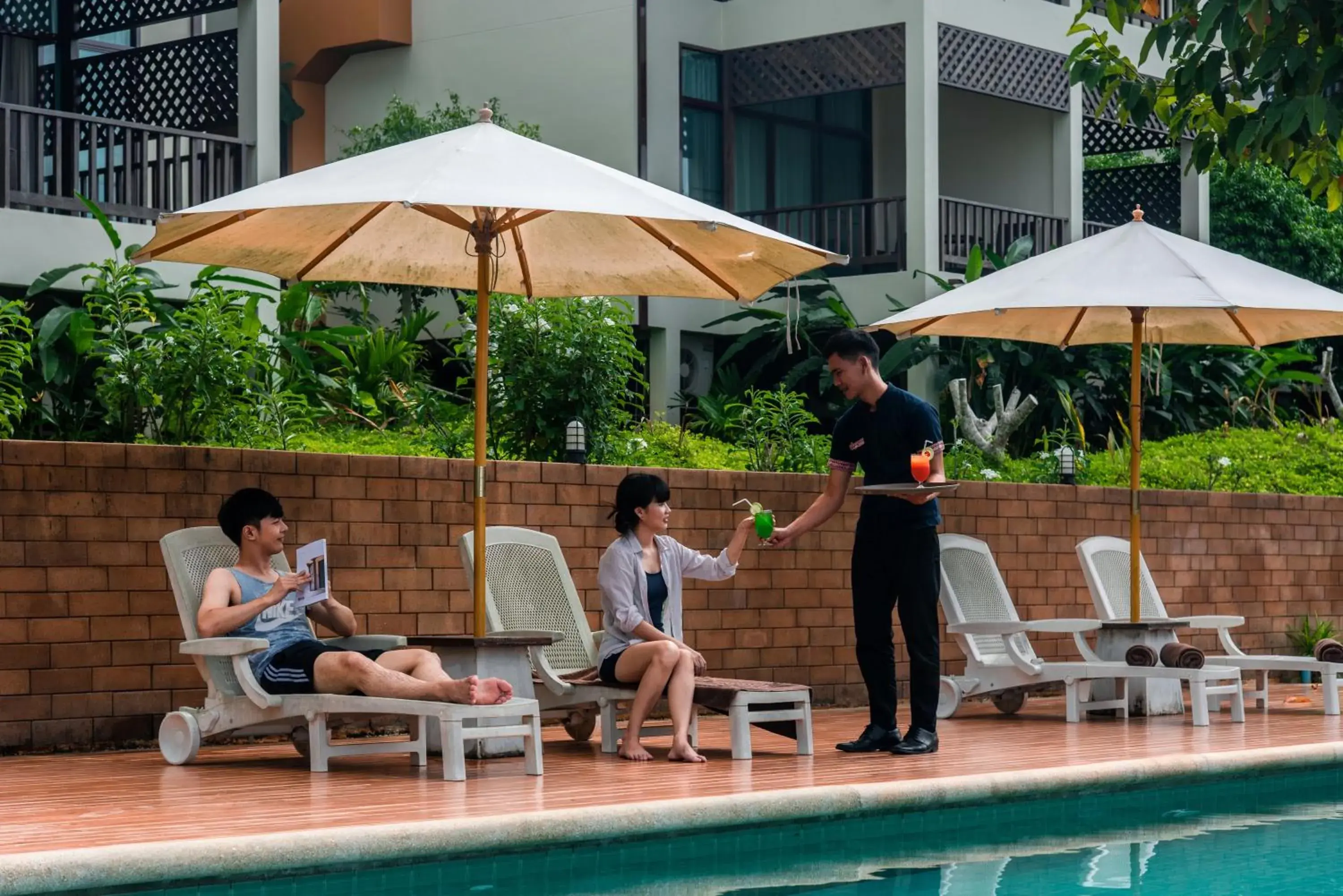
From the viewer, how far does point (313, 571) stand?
23.2 ft

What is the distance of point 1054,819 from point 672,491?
12.1 feet

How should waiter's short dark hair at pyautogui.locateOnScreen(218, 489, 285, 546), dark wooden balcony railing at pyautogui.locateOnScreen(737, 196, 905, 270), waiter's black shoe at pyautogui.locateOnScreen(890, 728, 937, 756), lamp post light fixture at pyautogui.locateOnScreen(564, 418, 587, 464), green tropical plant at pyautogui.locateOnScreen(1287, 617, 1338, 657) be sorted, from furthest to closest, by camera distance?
dark wooden balcony railing at pyautogui.locateOnScreen(737, 196, 905, 270) → green tropical plant at pyautogui.locateOnScreen(1287, 617, 1338, 657) → lamp post light fixture at pyautogui.locateOnScreen(564, 418, 587, 464) → waiter's black shoe at pyautogui.locateOnScreen(890, 728, 937, 756) → waiter's short dark hair at pyautogui.locateOnScreen(218, 489, 285, 546)

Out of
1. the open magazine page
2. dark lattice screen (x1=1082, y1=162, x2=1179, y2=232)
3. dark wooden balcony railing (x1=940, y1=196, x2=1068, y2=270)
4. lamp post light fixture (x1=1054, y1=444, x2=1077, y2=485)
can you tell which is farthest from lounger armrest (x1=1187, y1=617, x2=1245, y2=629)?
dark lattice screen (x1=1082, y1=162, x2=1179, y2=232)

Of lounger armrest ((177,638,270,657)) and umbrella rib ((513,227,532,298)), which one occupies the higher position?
umbrella rib ((513,227,532,298))

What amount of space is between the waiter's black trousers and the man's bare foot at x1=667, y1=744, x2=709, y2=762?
93 cm

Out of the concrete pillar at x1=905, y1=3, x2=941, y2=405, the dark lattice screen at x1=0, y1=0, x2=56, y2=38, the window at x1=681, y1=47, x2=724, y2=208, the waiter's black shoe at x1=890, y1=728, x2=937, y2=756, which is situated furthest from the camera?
the window at x1=681, y1=47, x2=724, y2=208

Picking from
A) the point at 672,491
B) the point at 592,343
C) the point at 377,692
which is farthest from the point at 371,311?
the point at 377,692

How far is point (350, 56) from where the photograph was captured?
22.6 m

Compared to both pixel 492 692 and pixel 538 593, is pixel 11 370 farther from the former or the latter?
pixel 492 692

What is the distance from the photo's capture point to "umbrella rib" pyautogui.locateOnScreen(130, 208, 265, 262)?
7297 mm

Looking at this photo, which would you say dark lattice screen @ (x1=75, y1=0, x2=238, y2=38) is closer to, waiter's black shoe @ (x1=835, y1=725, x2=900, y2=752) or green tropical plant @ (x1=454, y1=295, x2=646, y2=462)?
green tropical plant @ (x1=454, y1=295, x2=646, y2=462)

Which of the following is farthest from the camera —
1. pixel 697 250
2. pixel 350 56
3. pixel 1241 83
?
pixel 350 56

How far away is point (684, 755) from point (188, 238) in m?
2.94

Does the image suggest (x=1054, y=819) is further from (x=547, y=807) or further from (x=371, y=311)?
(x=371, y=311)
